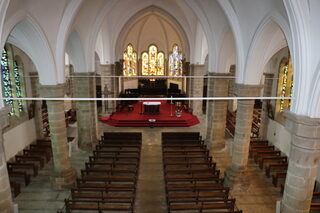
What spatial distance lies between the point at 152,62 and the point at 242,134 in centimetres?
2098

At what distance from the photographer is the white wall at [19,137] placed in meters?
13.2

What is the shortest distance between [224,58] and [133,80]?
56.3ft

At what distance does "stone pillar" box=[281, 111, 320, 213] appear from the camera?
596 centimetres

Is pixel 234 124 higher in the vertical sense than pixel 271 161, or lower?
higher

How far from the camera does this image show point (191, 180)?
10.2 m

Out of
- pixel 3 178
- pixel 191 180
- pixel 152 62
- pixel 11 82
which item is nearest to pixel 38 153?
pixel 11 82

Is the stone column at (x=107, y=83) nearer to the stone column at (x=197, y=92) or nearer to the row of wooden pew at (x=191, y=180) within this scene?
the stone column at (x=197, y=92)

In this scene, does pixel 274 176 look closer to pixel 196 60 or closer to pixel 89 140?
pixel 89 140

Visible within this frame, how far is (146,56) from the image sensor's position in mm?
29953

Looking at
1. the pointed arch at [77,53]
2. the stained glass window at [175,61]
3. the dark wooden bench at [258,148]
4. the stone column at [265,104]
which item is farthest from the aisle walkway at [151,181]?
the stained glass window at [175,61]

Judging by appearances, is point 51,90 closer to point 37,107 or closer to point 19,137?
point 19,137

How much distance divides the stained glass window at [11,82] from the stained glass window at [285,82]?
1503cm

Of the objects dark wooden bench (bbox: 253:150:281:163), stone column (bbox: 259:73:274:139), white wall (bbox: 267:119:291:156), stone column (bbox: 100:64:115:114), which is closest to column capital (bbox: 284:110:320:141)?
dark wooden bench (bbox: 253:150:281:163)

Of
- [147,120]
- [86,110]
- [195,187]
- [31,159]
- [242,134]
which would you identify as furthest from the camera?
[147,120]
